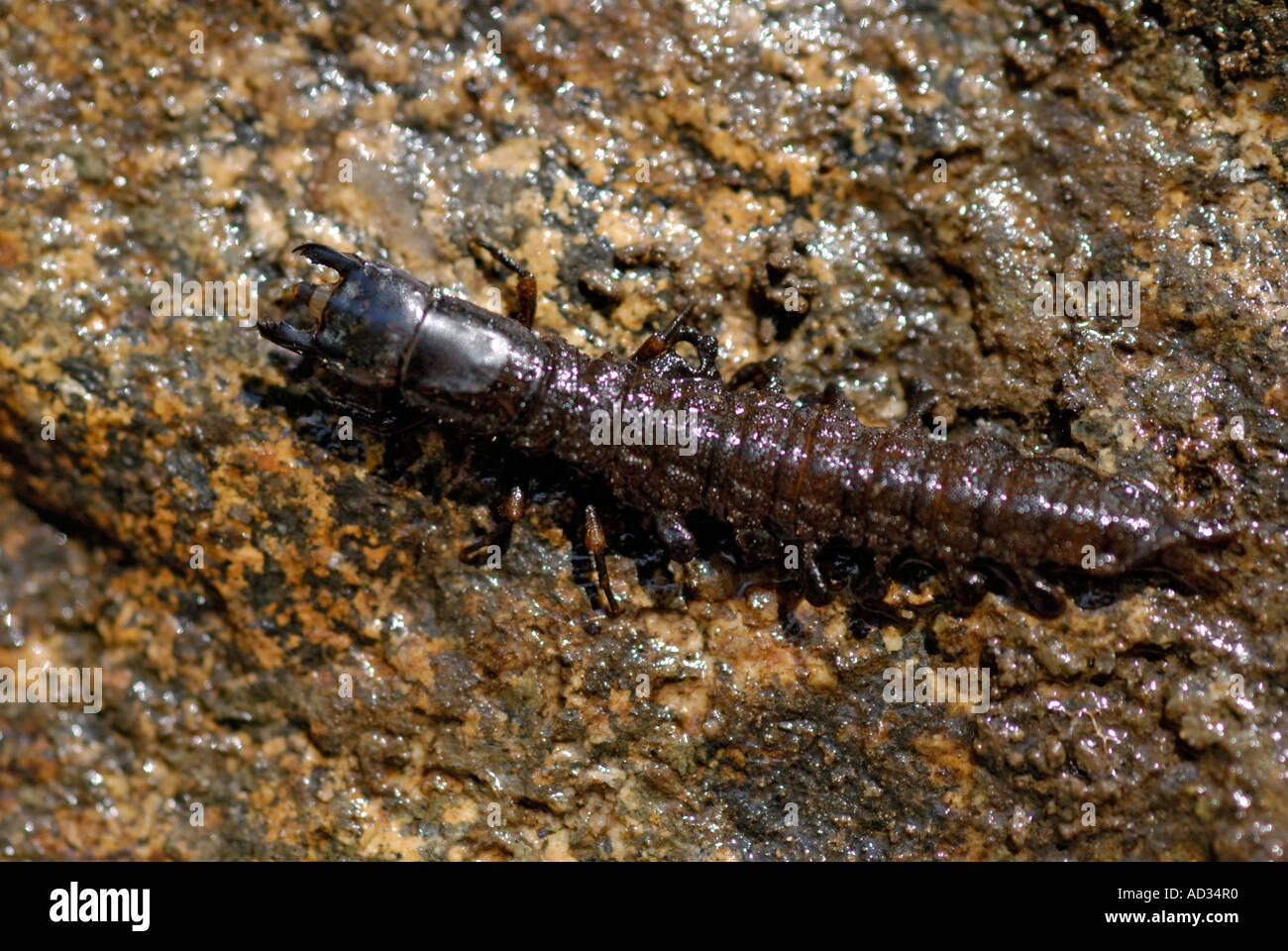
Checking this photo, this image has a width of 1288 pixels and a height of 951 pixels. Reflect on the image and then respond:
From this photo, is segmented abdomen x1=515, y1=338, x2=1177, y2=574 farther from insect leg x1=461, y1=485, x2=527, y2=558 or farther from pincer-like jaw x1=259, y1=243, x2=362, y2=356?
pincer-like jaw x1=259, y1=243, x2=362, y2=356

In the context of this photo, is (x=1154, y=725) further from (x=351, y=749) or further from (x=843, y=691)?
(x=351, y=749)

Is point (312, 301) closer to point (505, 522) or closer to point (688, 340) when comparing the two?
point (505, 522)

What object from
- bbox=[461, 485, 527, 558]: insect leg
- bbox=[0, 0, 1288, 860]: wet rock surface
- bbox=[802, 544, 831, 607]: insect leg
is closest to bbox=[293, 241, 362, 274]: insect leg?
bbox=[0, 0, 1288, 860]: wet rock surface

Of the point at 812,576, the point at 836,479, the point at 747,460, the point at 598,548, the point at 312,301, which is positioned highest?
the point at 312,301

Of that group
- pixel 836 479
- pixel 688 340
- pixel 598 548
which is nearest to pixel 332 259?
pixel 688 340

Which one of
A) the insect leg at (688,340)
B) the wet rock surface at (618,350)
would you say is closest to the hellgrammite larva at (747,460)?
the insect leg at (688,340)

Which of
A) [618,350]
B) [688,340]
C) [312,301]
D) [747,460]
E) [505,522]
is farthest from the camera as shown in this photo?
[618,350]
